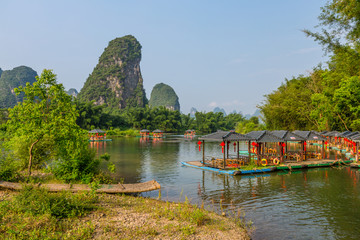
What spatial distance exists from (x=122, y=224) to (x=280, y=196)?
883 centimetres

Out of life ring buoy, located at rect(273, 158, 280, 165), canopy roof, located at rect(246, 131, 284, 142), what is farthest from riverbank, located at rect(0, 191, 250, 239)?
life ring buoy, located at rect(273, 158, 280, 165)

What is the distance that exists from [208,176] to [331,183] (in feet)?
25.3

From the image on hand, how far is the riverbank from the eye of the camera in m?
7.66

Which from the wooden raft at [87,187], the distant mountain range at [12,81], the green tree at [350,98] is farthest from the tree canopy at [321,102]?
the distant mountain range at [12,81]

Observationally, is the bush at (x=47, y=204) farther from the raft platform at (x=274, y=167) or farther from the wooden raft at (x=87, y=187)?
the raft platform at (x=274, y=167)

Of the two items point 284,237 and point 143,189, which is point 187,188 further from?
point 284,237

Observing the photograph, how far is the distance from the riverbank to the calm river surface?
5.00ft

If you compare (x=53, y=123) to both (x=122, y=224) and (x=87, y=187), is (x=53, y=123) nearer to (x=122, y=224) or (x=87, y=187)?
(x=87, y=187)

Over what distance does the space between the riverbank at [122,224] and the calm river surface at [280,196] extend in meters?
1.52

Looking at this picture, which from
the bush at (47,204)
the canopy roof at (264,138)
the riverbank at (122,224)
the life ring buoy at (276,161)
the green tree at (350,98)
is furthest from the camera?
the green tree at (350,98)

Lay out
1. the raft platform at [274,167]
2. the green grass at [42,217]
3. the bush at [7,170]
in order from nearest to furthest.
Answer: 1. the green grass at [42,217]
2. the bush at [7,170]
3. the raft platform at [274,167]

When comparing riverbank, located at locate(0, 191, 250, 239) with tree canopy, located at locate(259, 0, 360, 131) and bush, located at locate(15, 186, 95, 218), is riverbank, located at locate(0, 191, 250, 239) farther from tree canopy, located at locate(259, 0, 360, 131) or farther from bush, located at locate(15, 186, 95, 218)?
tree canopy, located at locate(259, 0, 360, 131)

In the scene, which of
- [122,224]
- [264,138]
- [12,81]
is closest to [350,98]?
[264,138]

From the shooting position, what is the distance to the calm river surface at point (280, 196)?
9685mm
